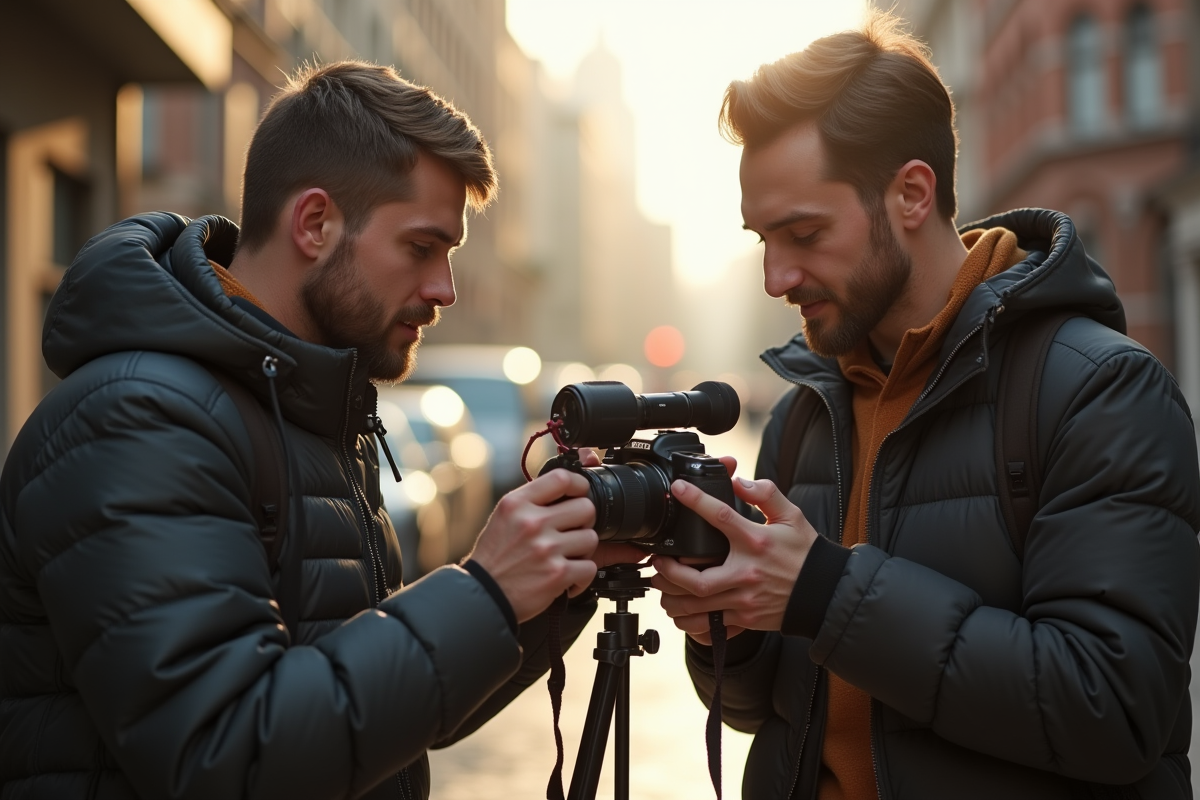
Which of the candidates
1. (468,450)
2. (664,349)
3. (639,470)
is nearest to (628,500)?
(639,470)

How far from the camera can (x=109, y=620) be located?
1986 millimetres

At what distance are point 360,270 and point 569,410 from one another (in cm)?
56

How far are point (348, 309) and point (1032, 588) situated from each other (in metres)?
1.50

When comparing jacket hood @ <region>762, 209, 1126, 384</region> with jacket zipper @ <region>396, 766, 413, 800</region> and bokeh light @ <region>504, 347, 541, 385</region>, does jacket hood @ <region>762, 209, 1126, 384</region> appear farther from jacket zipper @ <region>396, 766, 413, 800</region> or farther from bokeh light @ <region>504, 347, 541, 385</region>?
bokeh light @ <region>504, 347, 541, 385</region>

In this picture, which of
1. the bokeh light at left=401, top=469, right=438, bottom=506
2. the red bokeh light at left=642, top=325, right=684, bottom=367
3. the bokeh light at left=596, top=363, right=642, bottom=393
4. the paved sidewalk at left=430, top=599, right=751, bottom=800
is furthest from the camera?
the red bokeh light at left=642, top=325, right=684, bottom=367

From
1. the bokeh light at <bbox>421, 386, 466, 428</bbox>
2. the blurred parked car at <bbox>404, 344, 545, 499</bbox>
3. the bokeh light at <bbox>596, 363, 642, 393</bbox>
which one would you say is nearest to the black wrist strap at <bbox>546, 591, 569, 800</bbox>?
the bokeh light at <bbox>421, 386, 466, 428</bbox>

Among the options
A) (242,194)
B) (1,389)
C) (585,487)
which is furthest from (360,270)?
(1,389)

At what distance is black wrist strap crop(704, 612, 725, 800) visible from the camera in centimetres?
241

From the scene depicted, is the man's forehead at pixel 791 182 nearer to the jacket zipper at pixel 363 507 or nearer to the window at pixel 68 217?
the jacket zipper at pixel 363 507

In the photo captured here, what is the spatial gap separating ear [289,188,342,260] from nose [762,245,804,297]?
97 centimetres

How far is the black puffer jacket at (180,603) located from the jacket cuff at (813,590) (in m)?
0.56

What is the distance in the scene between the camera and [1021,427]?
247 cm

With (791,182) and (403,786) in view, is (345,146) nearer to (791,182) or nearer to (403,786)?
(791,182)

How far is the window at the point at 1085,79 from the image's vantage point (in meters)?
28.8
